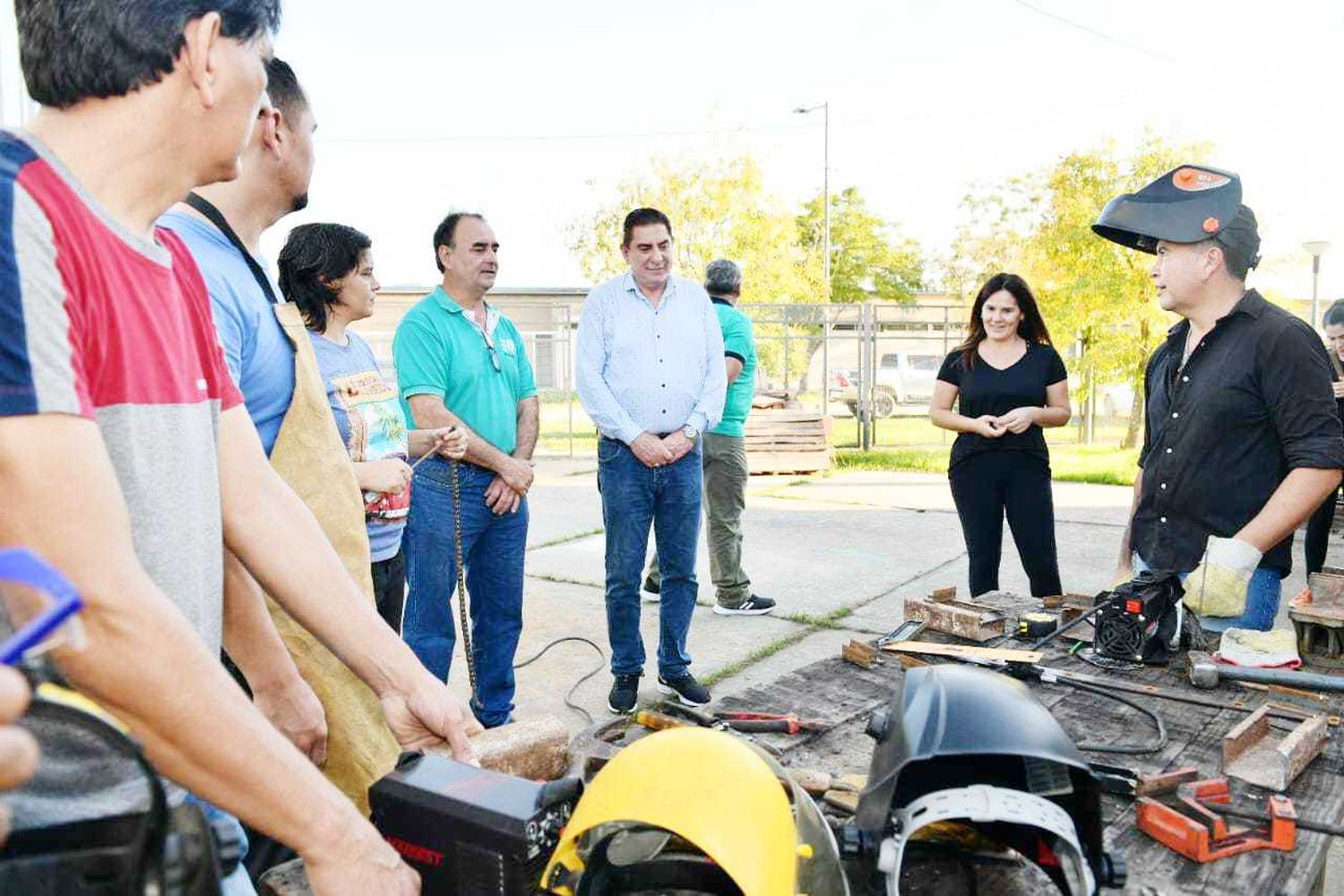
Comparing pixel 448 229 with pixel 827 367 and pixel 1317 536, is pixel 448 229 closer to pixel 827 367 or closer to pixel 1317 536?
pixel 1317 536

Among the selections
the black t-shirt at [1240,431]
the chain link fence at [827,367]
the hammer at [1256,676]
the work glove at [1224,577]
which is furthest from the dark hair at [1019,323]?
the hammer at [1256,676]

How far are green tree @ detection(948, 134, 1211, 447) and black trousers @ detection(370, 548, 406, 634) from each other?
12329 millimetres

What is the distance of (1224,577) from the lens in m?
2.55

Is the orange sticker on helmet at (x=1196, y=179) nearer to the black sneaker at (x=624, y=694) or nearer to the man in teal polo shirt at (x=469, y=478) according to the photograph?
the man in teal polo shirt at (x=469, y=478)

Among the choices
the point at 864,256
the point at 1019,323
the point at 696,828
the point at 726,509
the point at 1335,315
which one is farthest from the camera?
the point at 864,256

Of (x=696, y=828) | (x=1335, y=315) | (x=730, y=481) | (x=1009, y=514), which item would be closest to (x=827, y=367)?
(x=1335, y=315)

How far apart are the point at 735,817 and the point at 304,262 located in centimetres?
301

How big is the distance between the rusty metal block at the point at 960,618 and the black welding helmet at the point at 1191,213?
1242mm

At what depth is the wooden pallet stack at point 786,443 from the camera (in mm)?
12453

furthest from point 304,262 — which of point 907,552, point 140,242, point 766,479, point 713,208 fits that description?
point 713,208

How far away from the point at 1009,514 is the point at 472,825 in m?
3.99

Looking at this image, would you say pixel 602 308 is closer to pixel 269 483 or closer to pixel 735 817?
pixel 269 483

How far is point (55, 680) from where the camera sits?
753 mm

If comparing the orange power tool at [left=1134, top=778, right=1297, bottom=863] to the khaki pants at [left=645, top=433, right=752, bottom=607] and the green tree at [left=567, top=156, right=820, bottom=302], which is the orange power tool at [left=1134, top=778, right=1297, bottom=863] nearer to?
the khaki pants at [left=645, top=433, right=752, bottom=607]
